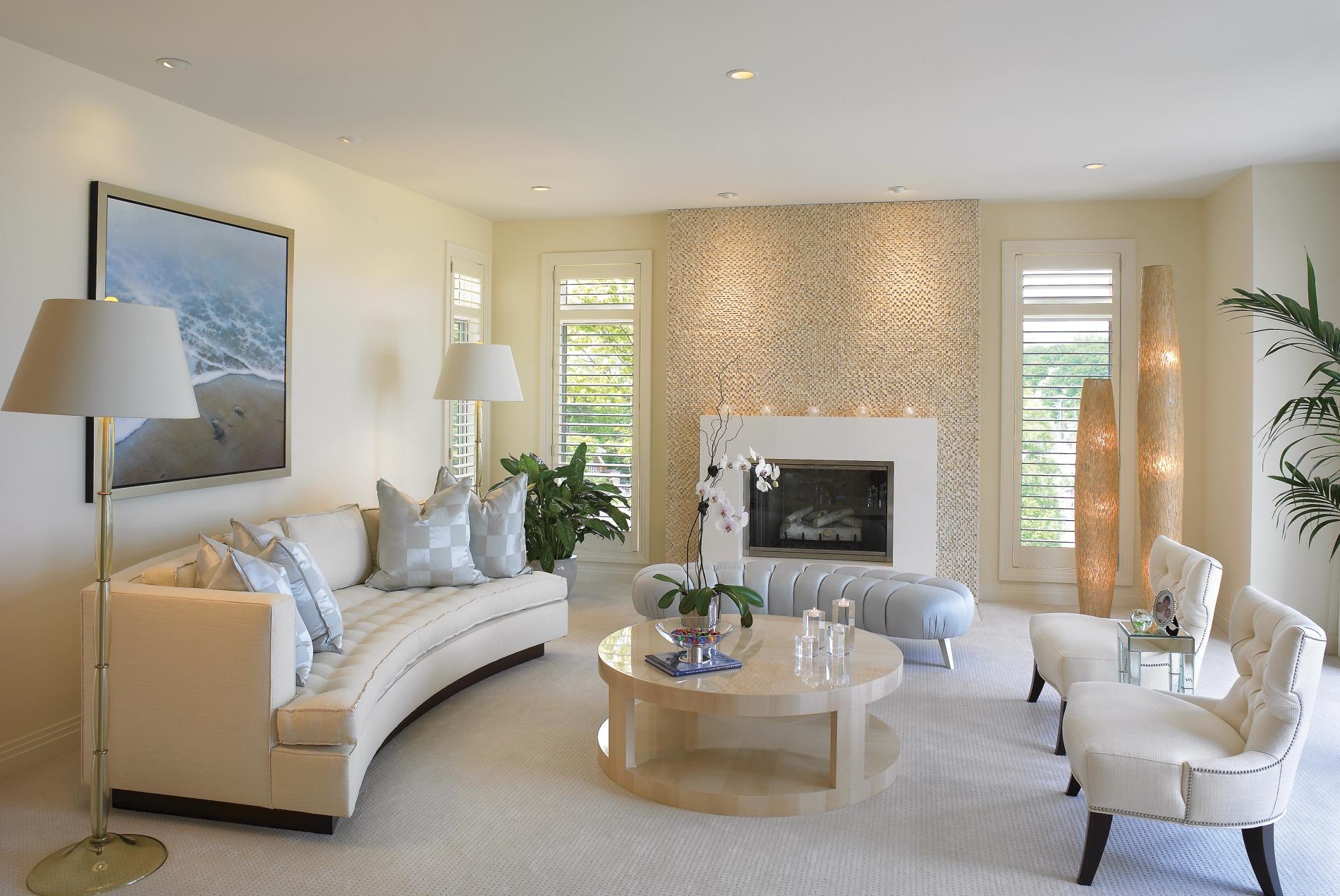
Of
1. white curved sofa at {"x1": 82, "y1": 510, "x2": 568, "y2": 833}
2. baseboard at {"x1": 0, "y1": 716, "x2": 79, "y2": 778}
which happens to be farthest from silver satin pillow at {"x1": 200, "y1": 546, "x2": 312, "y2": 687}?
baseboard at {"x1": 0, "y1": 716, "x2": 79, "y2": 778}

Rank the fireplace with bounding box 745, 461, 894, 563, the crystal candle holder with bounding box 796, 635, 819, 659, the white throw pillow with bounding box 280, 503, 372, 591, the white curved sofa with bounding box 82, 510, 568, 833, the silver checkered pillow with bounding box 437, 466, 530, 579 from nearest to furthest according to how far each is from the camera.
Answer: the white curved sofa with bounding box 82, 510, 568, 833
the crystal candle holder with bounding box 796, 635, 819, 659
the white throw pillow with bounding box 280, 503, 372, 591
the silver checkered pillow with bounding box 437, 466, 530, 579
the fireplace with bounding box 745, 461, 894, 563

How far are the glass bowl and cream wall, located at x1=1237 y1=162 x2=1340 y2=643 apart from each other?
11.1 feet

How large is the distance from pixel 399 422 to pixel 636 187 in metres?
2.06

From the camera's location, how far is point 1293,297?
5.15 meters

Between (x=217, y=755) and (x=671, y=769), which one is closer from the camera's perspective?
(x=217, y=755)

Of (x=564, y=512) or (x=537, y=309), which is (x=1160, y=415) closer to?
(x=564, y=512)

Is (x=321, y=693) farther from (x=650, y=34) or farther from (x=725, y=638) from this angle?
(x=650, y=34)

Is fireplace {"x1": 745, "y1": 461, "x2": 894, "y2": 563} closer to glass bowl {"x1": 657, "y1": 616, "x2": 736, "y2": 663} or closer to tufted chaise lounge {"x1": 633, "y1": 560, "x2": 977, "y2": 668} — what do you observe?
tufted chaise lounge {"x1": 633, "y1": 560, "x2": 977, "y2": 668}

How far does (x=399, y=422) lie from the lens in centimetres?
586

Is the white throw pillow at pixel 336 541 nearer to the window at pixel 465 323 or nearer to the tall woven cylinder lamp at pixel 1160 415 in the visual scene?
the window at pixel 465 323

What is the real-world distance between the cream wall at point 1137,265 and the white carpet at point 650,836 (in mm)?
2496

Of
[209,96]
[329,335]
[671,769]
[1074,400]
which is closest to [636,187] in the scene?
[329,335]

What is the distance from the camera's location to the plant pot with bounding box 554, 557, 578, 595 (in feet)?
20.0

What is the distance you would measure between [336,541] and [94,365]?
1.83 metres
